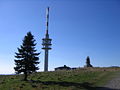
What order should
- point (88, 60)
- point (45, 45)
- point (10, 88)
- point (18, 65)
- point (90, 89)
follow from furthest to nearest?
point (88, 60) → point (45, 45) → point (18, 65) → point (10, 88) → point (90, 89)

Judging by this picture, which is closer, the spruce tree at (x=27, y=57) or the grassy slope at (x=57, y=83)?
the grassy slope at (x=57, y=83)

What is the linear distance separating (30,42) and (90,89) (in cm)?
1426

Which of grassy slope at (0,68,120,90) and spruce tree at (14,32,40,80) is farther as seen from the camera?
spruce tree at (14,32,40,80)

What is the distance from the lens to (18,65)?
34188 mm

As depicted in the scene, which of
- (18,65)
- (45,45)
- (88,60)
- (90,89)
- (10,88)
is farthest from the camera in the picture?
(88,60)

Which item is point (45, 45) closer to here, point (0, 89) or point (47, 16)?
point (47, 16)

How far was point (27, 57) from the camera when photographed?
34.6m

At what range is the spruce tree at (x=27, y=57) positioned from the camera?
34.2 meters

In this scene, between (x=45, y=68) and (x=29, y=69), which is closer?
(x=29, y=69)

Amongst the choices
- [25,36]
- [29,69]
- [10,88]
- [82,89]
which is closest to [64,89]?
[82,89]

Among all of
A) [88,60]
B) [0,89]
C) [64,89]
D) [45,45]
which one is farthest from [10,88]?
[88,60]

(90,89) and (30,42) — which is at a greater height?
(30,42)

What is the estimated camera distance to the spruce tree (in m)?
34.2

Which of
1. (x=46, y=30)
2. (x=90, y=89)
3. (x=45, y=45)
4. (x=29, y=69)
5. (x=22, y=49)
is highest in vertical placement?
(x=46, y=30)
